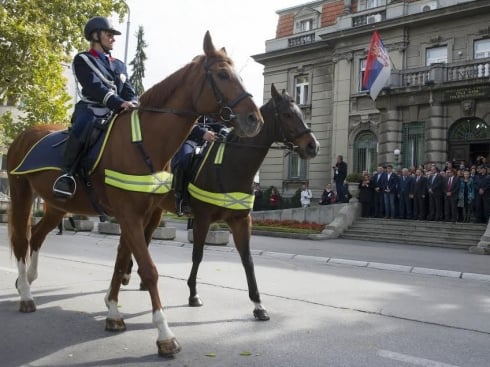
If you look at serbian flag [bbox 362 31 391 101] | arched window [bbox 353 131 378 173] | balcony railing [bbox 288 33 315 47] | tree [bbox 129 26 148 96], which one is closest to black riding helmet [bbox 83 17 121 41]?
serbian flag [bbox 362 31 391 101]

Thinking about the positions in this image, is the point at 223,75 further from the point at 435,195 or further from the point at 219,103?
the point at 435,195

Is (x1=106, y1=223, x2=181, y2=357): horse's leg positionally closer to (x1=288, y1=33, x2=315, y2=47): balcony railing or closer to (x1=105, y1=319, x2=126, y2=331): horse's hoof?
(x1=105, y1=319, x2=126, y2=331): horse's hoof

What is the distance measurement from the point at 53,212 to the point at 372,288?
5.06 metres

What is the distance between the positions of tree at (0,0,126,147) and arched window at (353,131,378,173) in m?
15.7

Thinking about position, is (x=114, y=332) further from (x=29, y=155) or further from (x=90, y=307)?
(x=29, y=155)

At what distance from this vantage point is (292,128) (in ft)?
21.2

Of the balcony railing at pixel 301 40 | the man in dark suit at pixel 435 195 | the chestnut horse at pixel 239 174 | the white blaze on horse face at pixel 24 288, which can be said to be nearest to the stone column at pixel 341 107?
the balcony railing at pixel 301 40

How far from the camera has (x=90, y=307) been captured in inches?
244

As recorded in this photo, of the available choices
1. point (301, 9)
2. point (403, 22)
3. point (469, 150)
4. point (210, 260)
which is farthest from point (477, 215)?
point (301, 9)

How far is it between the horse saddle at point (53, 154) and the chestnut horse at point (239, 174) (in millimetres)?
1595

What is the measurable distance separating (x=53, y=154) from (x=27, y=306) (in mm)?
1750

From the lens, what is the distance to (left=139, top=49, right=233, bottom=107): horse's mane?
5.20 metres

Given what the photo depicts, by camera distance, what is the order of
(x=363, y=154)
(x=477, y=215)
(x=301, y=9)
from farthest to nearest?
(x=301, y=9) < (x=363, y=154) < (x=477, y=215)

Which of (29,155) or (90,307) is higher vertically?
(29,155)
